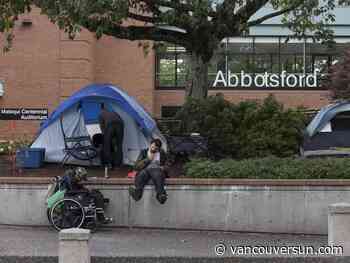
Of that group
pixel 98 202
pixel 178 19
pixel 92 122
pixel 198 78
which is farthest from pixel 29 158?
pixel 178 19

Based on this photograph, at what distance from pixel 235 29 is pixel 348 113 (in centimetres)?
355

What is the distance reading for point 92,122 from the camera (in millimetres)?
14438

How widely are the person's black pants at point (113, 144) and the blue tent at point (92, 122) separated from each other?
345 millimetres

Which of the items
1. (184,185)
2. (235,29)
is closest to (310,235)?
(184,185)

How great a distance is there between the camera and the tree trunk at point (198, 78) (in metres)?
14.8

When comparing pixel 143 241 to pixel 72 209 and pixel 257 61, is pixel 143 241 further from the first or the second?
pixel 257 61

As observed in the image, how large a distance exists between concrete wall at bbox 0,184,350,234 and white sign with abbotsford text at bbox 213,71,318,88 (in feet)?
68.6

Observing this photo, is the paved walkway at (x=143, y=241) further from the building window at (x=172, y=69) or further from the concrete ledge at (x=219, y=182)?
the building window at (x=172, y=69)

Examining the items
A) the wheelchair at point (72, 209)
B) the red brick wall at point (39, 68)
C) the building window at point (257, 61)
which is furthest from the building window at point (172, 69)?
the wheelchair at point (72, 209)

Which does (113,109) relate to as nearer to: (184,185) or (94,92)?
(94,92)

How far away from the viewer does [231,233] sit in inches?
450

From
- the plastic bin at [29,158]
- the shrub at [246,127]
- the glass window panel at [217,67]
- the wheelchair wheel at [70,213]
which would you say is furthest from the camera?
the glass window panel at [217,67]

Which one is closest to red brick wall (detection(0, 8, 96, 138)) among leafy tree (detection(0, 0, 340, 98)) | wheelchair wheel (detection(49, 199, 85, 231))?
leafy tree (detection(0, 0, 340, 98))

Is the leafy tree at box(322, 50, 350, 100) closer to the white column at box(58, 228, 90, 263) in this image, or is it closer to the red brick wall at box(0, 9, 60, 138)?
the white column at box(58, 228, 90, 263)
